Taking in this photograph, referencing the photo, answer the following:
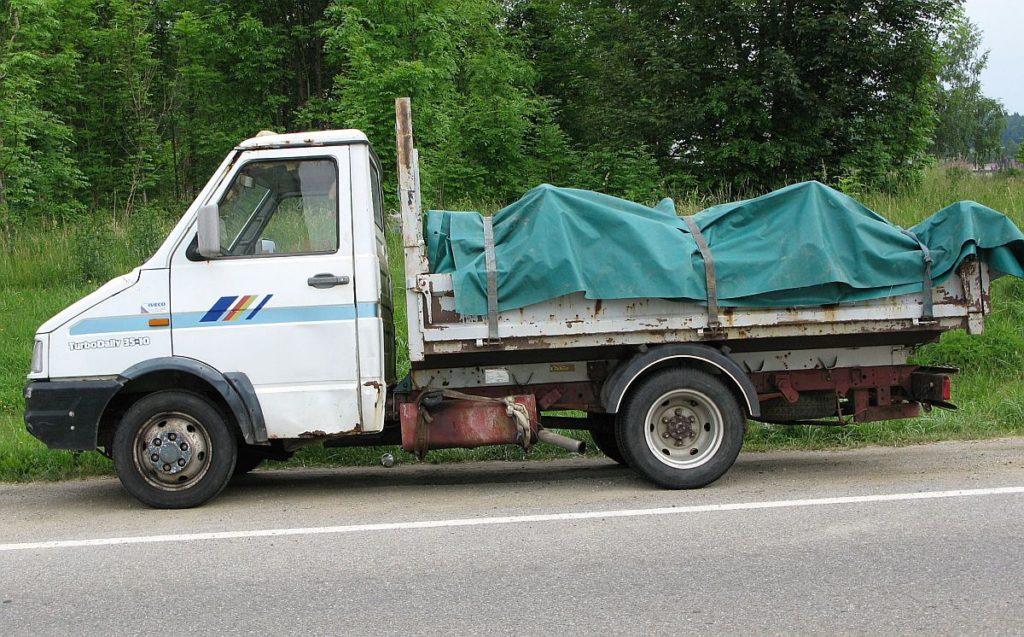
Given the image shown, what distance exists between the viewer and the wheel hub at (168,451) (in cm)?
640

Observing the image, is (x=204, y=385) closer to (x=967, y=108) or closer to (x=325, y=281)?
(x=325, y=281)

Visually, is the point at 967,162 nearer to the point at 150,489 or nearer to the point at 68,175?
the point at 150,489

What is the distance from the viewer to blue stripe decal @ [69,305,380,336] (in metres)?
6.34

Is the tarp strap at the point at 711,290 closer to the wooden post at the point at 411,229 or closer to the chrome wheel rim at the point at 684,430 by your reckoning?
the chrome wheel rim at the point at 684,430

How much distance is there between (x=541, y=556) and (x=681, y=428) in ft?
6.49

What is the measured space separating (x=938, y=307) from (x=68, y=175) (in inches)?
798

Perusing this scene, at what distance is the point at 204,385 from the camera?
256 inches

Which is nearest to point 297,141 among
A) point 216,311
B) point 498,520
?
point 216,311

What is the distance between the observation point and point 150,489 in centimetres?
641

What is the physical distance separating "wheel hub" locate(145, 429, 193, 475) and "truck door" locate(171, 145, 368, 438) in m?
0.56

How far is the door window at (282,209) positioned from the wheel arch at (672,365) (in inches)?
84.2

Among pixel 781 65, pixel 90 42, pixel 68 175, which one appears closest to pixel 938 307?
pixel 781 65

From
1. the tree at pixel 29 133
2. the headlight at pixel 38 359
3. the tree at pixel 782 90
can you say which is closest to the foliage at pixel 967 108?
the tree at pixel 782 90

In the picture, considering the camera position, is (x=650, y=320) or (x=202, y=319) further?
(x=650, y=320)
